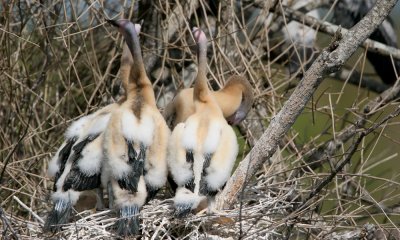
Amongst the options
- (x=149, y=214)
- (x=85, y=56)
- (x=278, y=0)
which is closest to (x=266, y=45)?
(x=278, y=0)

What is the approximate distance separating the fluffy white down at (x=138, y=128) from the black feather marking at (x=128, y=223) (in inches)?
10.5

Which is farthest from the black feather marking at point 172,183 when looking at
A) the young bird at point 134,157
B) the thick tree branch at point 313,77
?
the thick tree branch at point 313,77

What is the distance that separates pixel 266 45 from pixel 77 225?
186cm

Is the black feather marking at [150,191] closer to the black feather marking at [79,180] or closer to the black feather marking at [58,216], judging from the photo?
the black feather marking at [79,180]

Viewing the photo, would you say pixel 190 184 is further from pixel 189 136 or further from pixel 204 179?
pixel 189 136

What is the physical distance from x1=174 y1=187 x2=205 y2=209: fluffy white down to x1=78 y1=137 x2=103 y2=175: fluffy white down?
12.7 inches

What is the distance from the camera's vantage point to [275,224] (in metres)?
3.55

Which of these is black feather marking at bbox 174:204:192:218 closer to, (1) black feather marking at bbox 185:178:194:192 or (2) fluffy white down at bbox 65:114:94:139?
(1) black feather marking at bbox 185:178:194:192

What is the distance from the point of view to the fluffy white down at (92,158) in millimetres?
3723

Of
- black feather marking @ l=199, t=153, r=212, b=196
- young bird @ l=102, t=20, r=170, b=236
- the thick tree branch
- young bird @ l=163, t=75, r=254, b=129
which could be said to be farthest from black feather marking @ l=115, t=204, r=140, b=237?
young bird @ l=163, t=75, r=254, b=129

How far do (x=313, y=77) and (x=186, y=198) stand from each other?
2.07ft

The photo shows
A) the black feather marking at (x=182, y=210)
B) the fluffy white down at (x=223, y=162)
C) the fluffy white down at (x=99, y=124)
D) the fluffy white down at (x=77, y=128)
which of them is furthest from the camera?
the fluffy white down at (x=77, y=128)

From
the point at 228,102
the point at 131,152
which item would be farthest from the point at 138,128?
the point at 228,102

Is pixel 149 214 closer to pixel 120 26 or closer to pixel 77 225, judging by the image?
pixel 77 225
